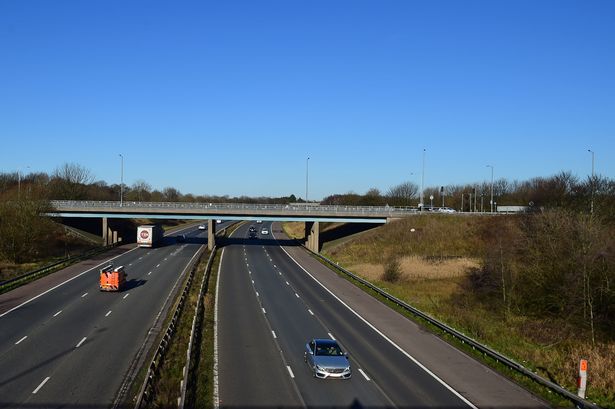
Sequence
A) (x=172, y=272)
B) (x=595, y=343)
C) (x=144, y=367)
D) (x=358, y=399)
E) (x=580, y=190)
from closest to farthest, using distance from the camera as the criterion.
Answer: (x=358, y=399) < (x=144, y=367) < (x=595, y=343) < (x=172, y=272) < (x=580, y=190)

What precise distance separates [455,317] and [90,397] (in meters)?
23.0

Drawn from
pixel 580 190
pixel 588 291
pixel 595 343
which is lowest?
pixel 595 343

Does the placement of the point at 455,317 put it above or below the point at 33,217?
below

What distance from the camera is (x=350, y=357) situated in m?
24.1

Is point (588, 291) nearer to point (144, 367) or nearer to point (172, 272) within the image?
point (144, 367)

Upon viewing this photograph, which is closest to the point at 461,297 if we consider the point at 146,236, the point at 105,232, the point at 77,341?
the point at 77,341

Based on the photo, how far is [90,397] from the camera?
61.0ft

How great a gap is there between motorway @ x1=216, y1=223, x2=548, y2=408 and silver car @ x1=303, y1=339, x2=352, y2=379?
0.31 meters

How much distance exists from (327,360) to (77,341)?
1250cm

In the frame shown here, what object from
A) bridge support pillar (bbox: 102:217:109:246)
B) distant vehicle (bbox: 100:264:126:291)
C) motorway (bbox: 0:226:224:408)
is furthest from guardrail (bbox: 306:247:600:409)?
bridge support pillar (bbox: 102:217:109:246)

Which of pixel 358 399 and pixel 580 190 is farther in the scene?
pixel 580 190

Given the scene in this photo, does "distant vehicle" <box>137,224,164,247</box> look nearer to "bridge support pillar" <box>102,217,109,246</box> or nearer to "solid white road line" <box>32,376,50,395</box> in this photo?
"bridge support pillar" <box>102,217,109,246</box>

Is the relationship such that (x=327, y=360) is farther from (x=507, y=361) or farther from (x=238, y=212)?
(x=238, y=212)

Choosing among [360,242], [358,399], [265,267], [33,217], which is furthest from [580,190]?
[33,217]
